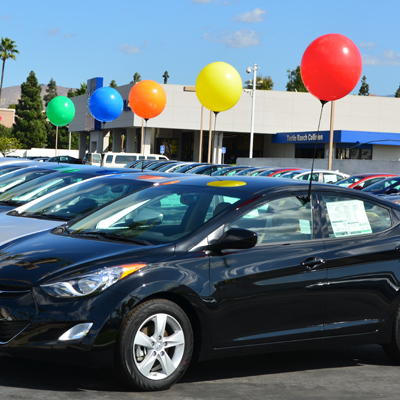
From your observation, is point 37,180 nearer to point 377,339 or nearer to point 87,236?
point 87,236

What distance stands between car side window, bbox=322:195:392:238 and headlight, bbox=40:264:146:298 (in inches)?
72.2

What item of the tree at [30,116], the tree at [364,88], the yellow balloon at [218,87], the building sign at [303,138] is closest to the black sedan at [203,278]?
the yellow balloon at [218,87]

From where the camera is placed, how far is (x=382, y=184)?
20078 mm

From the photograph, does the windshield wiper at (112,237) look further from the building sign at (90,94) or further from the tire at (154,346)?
the building sign at (90,94)

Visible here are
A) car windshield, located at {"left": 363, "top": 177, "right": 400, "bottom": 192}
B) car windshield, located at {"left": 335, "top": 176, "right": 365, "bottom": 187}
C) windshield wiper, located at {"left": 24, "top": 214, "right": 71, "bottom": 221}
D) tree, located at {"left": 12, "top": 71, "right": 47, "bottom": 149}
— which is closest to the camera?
windshield wiper, located at {"left": 24, "top": 214, "right": 71, "bottom": 221}

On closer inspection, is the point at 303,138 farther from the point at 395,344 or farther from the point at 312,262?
the point at 312,262

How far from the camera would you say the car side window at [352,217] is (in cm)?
531

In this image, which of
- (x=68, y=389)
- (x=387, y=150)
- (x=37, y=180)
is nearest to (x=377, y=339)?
(x=68, y=389)

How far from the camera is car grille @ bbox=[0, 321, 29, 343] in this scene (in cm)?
416

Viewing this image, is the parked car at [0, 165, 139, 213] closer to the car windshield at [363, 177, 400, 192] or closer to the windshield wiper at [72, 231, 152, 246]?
the windshield wiper at [72, 231, 152, 246]

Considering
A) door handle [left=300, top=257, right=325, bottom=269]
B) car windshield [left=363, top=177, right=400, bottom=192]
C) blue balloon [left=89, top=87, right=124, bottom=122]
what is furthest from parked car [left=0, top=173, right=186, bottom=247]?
blue balloon [left=89, top=87, right=124, bottom=122]

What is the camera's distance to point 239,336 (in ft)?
15.3

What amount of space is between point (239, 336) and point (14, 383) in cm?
150

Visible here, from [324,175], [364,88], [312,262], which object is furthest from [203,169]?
[364,88]
